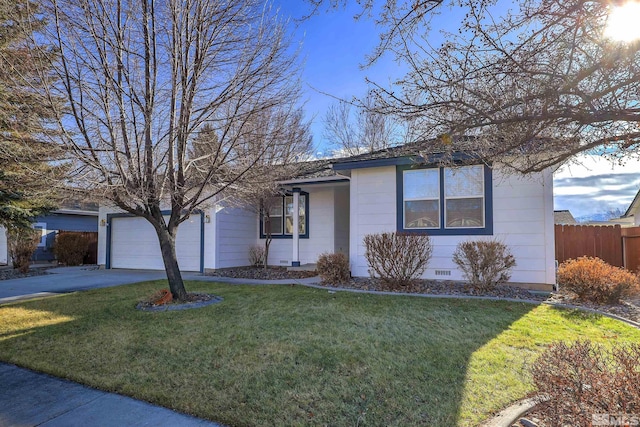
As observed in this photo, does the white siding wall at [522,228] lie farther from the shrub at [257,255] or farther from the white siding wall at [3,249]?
the white siding wall at [3,249]

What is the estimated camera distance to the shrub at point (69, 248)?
668 inches

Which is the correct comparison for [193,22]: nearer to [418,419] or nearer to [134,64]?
[134,64]

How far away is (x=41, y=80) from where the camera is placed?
5461mm

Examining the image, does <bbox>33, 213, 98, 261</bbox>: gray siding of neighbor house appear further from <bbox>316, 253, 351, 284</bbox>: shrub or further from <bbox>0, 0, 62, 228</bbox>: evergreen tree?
<bbox>316, 253, 351, 284</bbox>: shrub

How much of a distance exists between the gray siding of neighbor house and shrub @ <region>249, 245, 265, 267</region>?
13270 millimetres

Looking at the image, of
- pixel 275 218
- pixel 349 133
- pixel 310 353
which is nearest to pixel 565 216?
pixel 349 133

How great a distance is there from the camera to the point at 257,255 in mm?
13820

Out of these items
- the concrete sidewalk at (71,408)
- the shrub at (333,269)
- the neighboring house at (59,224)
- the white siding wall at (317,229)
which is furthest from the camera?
the neighboring house at (59,224)

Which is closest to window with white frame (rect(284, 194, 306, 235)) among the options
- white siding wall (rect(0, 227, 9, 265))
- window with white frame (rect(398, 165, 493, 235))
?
window with white frame (rect(398, 165, 493, 235))

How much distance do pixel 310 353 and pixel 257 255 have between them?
9.78 meters

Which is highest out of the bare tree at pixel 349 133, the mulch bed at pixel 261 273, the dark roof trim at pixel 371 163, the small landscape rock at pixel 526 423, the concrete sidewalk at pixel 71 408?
the bare tree at pixel 349 133

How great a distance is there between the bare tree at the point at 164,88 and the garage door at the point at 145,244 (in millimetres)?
6144

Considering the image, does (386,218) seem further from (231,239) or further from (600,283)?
(231,239)

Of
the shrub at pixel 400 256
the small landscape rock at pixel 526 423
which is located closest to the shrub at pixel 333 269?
the shrub at pixel 400 256
